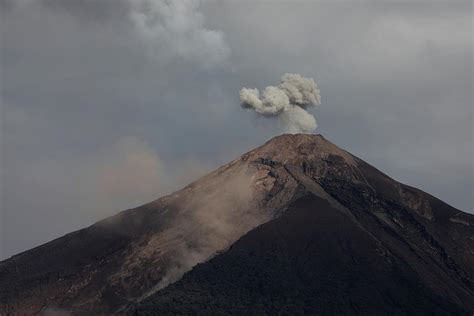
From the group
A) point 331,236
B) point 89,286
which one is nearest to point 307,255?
point 331,236

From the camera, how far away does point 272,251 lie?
154 meters

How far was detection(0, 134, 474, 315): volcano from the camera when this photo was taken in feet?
476

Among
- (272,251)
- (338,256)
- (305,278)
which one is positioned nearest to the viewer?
(305,278)

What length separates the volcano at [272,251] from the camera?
14512cm

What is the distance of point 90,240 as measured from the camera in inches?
6703

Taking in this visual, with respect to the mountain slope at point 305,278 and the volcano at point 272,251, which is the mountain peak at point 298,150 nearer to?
the volcano at point 272,251

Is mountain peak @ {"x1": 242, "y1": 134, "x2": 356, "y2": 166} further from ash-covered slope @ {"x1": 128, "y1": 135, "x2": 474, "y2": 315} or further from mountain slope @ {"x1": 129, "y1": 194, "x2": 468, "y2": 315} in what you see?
mountain slope @ {"x1": 129, "y1": 194, "x2": 468, "y2": 315}

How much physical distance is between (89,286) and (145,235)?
1363 cm

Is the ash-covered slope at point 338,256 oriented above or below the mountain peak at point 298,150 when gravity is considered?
below

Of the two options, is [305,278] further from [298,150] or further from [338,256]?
[298,150]

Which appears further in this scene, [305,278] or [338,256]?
[338,256]

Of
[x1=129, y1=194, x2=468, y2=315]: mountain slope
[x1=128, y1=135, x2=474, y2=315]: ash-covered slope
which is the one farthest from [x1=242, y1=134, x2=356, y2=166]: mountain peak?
[x1=129, y1=194, x2=468, y2=315]: mountain slope

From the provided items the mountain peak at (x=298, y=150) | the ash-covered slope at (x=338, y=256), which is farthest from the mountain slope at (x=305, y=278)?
the mountain peak at (x=298, y=150)

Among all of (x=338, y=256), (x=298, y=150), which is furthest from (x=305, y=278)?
(x=298, y=150)
